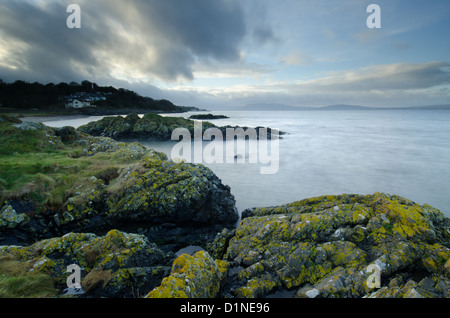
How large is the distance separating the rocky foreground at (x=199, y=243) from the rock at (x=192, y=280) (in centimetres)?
2

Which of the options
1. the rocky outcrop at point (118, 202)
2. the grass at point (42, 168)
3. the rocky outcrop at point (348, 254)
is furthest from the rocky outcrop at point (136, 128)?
the rocky outcrop at point (348, 254)

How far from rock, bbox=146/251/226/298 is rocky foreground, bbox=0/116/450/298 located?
2 cm

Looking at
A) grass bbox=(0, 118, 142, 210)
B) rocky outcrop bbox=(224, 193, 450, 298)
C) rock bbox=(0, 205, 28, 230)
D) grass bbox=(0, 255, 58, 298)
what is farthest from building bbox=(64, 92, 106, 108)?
rocky outcrop bbox=(224, 193, 450, 298)

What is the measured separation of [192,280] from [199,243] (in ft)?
17.0

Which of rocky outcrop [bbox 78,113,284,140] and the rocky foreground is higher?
rocky outcrop [bbox 78,113,284,140]

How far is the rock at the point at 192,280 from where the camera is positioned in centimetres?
455

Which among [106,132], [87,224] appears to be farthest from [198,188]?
[106,132]

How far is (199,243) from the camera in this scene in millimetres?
9984

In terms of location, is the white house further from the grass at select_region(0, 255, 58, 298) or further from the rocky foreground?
the grass at select_region(0, 255, 58, 298)

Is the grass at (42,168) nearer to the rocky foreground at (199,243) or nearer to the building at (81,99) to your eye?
the rocky foreground at (199,243)

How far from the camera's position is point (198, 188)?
1163 centimetres

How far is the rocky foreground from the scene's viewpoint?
17.5ft

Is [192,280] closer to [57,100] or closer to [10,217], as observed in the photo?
[10,217]

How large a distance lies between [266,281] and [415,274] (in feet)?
12.9
